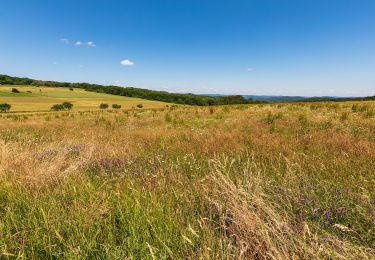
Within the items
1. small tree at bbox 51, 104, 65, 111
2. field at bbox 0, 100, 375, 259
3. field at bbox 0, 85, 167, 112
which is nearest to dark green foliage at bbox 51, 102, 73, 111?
small tree at bbox 51, 104, 65, 111

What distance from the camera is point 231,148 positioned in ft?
20.5

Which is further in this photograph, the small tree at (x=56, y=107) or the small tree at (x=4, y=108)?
the small tree at (x=56, y=107)

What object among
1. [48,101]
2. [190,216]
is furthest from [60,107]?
[190,216]

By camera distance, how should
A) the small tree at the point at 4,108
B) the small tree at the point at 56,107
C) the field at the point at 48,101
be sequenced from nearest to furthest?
the small tree at the point at 4,108
the small tree at the point at 56,107
the field at the point at 48,101

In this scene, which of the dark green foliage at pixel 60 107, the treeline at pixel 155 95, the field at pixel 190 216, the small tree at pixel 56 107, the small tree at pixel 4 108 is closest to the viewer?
the field at pixel 190 216

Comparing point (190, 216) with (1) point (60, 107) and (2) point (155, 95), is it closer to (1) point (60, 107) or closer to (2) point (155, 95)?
(1) point (60, 107)

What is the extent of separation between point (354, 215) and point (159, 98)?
A: 4292 inches

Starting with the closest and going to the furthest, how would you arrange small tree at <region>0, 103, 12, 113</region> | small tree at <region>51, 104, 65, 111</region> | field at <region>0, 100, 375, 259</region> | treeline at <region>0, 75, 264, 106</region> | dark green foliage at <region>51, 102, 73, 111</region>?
field at <region>0, 100, 375, 259</region> < small tree at <region>0, 103, 12, 113</region> < small tree at <region>51, 104, 65, 111</region> < dark green foliage at <region>51, 102, 73, 111</region> < treeline at <region>0, 75, 264, 106</region>

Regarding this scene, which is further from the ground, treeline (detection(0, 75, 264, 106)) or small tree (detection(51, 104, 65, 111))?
treeline (detection(0, 75, 264, 106))

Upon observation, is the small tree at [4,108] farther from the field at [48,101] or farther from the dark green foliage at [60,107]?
the dark green foliage at [60,107]

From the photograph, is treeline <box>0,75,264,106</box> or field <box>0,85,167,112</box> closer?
field <box>0,85,167,112</box>

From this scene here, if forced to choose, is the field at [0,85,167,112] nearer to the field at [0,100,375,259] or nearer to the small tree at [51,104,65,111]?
the small tree at [51,104,65,111]

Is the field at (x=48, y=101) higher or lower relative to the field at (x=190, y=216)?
lower

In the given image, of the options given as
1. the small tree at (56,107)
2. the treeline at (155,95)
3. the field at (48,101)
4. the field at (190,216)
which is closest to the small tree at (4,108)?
the field at (48,101)
